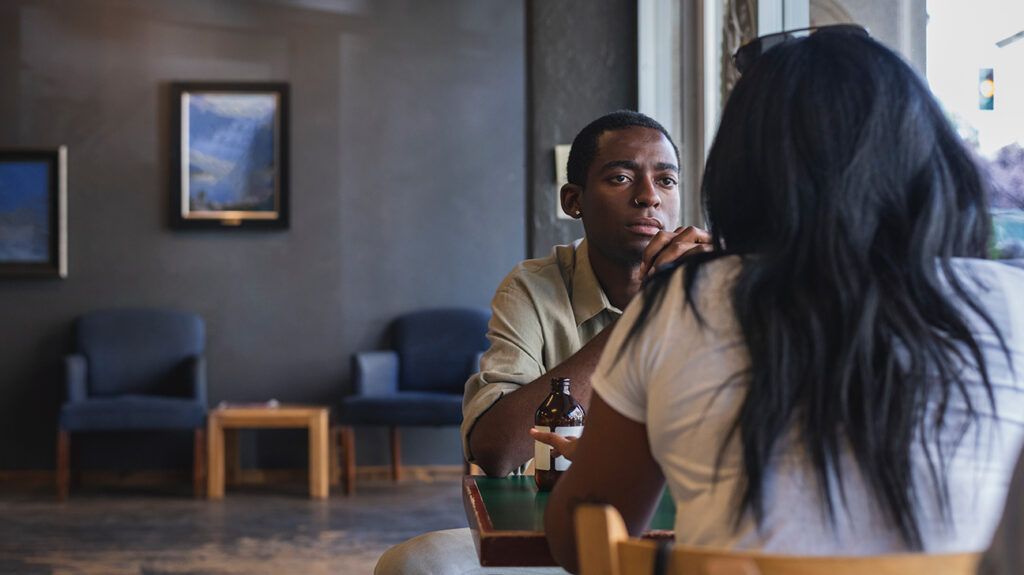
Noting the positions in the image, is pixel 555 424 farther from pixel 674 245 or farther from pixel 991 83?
pixel 991 83

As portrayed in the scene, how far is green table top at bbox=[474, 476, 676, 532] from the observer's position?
4.97ft

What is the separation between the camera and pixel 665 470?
3.88ft

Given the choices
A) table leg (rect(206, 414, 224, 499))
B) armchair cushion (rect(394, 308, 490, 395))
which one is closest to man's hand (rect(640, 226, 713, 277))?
table leg (rect(206, 414, 224, 499))

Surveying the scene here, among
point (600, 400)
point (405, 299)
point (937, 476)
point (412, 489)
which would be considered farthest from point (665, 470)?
point (405, 299)

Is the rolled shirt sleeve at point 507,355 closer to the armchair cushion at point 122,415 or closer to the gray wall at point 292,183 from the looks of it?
the armchair cushion at point 122,415

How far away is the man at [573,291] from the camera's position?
2.06m

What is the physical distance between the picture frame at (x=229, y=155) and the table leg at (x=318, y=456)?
55.7 inches

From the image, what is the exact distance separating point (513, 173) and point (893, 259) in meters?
6.27

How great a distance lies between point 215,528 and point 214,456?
106cm

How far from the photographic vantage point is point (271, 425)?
6457mm

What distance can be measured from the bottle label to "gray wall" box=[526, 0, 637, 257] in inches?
99.7

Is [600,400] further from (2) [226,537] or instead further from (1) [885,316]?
(2) [226,537]

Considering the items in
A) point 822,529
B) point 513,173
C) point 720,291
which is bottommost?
point 822,529

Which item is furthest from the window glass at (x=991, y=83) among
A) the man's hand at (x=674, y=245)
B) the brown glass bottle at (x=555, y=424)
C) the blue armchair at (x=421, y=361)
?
the blue armchair at (x=421, y=361)
